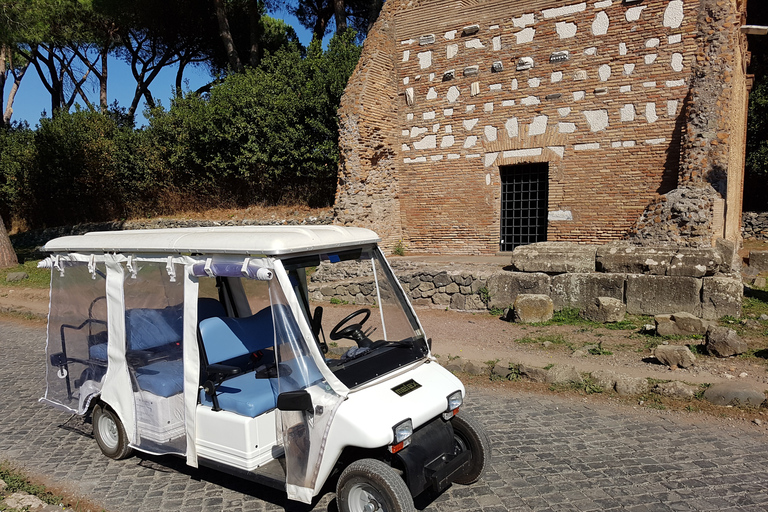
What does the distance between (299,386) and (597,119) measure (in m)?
11.7

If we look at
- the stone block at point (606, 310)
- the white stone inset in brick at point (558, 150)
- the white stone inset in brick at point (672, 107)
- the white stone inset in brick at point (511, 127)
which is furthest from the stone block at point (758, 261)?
the stone block at point (606, 310)

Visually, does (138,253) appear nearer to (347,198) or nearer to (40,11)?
(347,198)

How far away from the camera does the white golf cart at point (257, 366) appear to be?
3336 mm

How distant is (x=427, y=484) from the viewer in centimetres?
342

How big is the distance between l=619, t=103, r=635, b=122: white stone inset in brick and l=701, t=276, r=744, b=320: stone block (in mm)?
5182

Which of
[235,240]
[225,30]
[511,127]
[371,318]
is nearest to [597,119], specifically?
[511,127]

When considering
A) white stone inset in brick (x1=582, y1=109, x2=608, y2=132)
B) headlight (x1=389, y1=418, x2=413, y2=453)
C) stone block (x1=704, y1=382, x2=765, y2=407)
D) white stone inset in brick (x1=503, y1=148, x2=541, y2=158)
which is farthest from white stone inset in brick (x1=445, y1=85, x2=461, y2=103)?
headlight (x1=389, y1=418, x2=413, y2=453)

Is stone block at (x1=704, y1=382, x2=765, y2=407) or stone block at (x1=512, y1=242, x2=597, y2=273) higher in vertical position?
stone block at (x1=512, y1=242, x2=597, y2=273)

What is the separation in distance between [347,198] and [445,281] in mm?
4824

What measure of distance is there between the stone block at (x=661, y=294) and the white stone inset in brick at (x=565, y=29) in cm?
697

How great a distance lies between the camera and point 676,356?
6473mm

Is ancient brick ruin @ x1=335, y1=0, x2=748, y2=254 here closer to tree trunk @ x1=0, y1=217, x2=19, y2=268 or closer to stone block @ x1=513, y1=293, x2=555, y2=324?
stone block @ x1=513, y1=293, x2=555, y2=324

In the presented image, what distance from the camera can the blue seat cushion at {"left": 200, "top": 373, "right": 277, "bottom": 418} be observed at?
3.71 m

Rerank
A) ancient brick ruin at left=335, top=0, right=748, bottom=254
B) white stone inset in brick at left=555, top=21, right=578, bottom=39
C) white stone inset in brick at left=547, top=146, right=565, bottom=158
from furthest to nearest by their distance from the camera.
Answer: white stone inset in brick at left=547, top=146, right=565, bottom=158, white stone inset in brick at left=555, top=21, right=578, bottom=39, ancient brick ruin at left=335, top=0, right=748, bottom=254
